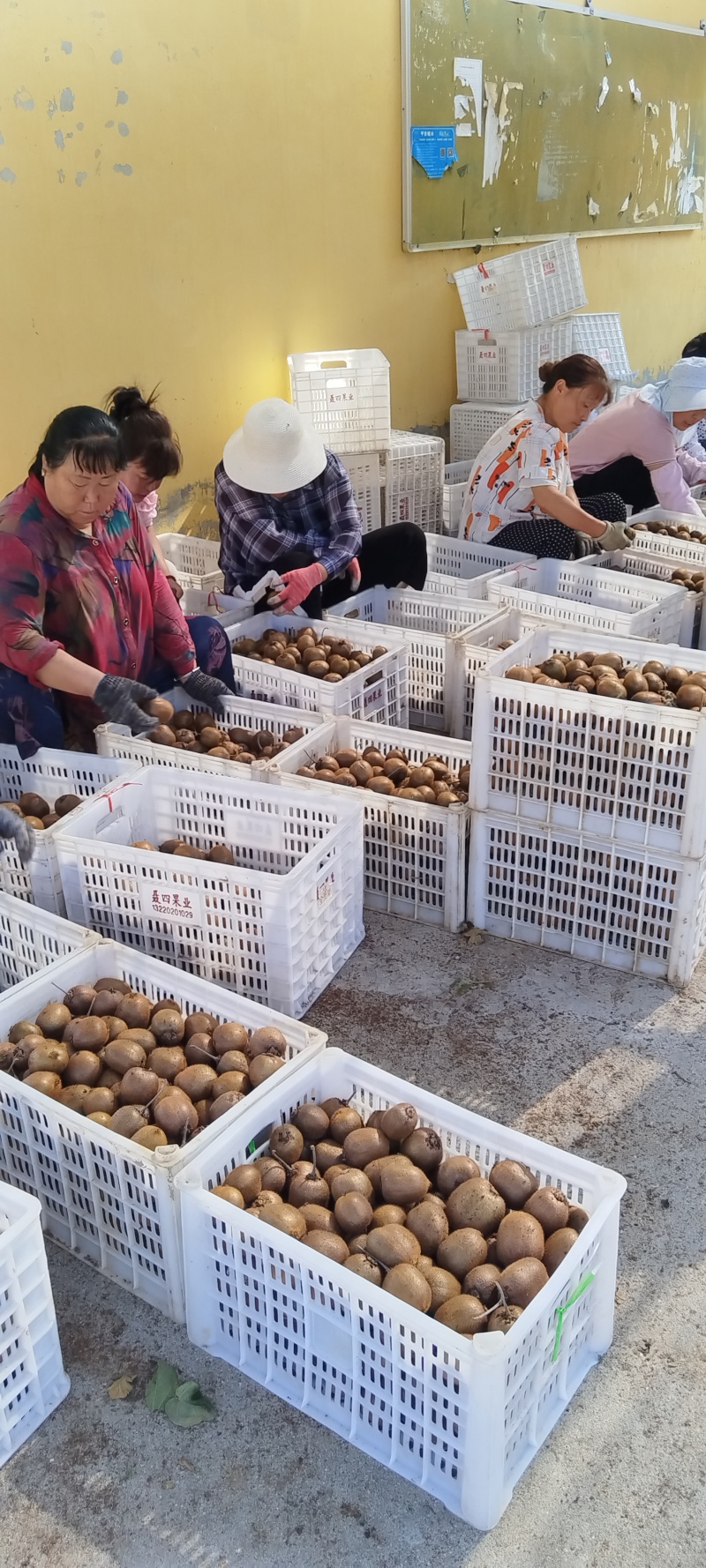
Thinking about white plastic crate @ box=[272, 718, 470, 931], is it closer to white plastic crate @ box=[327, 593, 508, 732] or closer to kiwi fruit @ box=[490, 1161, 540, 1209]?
white plastic crate @ box=[327, 593, 508, 732]

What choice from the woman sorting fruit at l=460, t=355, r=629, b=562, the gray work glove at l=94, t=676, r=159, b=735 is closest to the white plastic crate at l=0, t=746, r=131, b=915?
the gray work glove at l=94, t=676, r=159, b=735

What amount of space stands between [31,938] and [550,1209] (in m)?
1.16

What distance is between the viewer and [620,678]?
289cm

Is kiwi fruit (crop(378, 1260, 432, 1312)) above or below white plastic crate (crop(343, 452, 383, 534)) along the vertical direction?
below

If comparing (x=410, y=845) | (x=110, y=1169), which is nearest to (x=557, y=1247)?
(x=110, y=1169)

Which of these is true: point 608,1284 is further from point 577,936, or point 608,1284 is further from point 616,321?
point 616,321

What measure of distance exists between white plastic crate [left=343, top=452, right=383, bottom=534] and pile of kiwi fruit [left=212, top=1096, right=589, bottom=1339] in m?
3.85

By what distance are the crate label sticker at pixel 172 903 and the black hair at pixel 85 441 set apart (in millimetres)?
1018

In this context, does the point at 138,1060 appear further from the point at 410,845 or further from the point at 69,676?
the point at 69,676

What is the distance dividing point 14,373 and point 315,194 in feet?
6.74

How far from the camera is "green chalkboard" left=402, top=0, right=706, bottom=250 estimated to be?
6.11 metres

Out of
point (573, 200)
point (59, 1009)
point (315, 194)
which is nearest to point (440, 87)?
point (315, 194)

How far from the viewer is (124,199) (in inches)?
180

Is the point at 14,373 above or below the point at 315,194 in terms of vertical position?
below
